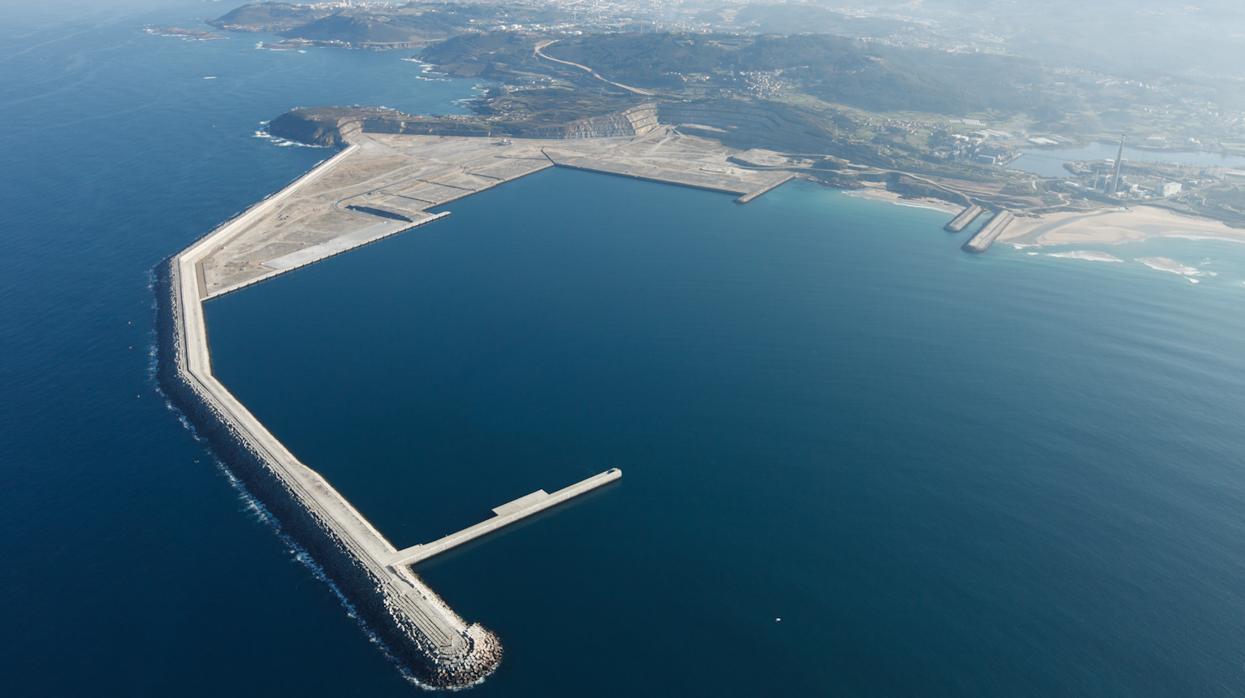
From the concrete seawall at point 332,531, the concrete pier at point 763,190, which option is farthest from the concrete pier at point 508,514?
the concrete pier at point 763,190

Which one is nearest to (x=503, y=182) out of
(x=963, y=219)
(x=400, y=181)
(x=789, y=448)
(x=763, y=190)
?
(x=400, y=181)

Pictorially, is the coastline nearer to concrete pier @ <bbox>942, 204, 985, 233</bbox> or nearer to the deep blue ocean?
concrete pier @ <bbox>942, 204, 985, 233</bbox>

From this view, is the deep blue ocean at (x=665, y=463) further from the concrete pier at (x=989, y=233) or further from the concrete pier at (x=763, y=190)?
the concrete pier at (x=763, y=190)

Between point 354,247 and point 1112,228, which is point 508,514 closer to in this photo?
point 354,247

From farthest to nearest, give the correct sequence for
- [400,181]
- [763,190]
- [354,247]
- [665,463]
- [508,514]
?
[763,190] < [400,181] < [354,247] < [665,463] < [508,514]

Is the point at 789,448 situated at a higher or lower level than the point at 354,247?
lower
